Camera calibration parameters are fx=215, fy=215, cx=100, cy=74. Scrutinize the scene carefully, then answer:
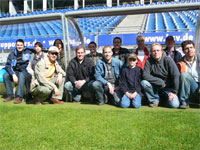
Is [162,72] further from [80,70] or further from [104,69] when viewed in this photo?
[80,70]

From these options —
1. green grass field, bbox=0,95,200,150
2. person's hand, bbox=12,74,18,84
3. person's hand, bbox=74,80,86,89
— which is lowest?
green grass field, bbox=0,95,200,150

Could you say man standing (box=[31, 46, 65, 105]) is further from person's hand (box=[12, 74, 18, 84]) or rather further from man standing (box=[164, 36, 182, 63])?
man standing (box=[164, 36, 182, 63])

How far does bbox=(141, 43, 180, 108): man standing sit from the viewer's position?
12.4 feet

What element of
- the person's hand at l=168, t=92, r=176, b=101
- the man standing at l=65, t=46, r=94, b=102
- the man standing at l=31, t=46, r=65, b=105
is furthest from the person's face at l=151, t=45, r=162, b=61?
the man standing at l=31, t=46, r=65, b=105

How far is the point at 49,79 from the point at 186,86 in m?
2.62

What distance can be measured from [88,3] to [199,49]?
2393 cm

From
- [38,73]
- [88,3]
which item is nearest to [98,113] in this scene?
[38,73]

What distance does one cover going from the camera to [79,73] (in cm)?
441

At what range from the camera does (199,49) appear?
14.2ft

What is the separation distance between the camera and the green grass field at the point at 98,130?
2158 mm

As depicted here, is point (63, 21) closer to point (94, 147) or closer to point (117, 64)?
point (117, 64)

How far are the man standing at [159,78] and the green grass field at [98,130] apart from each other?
22.4 inches

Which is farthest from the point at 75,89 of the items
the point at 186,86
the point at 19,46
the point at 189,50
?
the point at 189,50

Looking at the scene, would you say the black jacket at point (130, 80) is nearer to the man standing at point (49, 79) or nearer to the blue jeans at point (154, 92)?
the blue jeans at point (154, 92)
